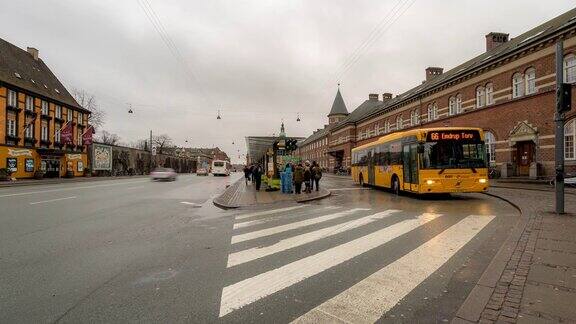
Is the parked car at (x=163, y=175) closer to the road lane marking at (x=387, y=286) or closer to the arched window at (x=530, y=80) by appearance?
the arched window at (x=530, y=80)

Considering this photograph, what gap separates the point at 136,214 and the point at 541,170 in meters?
24.5

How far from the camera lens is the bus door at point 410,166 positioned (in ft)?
50.2

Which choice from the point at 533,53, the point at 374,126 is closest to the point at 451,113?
the point at 533,53

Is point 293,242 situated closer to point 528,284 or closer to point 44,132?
point 528,284

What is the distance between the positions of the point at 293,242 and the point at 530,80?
1020 inches

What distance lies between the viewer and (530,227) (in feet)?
25.8

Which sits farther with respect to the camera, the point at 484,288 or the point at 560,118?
the point at 560,118

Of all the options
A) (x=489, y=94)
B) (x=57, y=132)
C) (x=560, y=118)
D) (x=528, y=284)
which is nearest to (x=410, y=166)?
(x=560, y=118)

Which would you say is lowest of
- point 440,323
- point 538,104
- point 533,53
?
point 440,323

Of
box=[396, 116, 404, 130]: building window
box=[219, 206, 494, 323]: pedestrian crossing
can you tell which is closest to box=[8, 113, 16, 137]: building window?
box=[219, 206, 494, 323]: pedestrian crossing

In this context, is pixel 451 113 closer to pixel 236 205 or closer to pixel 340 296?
pixel 236 205

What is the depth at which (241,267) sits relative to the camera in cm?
544

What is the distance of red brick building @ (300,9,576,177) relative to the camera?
76.4 ft

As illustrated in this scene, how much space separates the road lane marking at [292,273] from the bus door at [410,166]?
793cm
